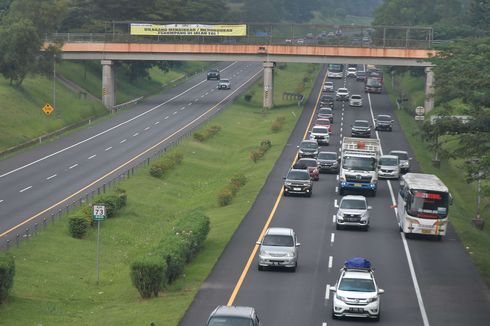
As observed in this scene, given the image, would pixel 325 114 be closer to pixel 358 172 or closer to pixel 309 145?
pixel 309 145

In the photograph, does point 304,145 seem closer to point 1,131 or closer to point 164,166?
point 164,166

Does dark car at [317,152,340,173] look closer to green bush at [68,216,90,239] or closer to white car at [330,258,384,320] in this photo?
green bush at [68,216,90,239]

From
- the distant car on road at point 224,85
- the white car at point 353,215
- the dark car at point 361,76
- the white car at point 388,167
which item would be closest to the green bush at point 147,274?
the white car at point 353,215

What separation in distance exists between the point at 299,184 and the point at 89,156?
26679 mm

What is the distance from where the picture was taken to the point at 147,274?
40375 millimetres

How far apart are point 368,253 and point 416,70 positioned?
10384cm

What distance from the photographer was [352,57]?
126m

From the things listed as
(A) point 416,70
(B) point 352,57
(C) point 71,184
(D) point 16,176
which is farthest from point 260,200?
(A) point 416,70

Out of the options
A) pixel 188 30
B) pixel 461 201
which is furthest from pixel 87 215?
pixel 188 30

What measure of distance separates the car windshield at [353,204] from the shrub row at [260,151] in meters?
32.9

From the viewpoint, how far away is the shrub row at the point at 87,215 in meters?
55.9

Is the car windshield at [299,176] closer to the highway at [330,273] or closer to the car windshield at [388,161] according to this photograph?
the highway at [330,273]

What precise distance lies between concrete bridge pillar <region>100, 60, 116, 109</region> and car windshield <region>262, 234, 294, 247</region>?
3241 inches

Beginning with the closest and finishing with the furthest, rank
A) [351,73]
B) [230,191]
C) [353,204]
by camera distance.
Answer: [353,204] → [230,191] → [351,73]
